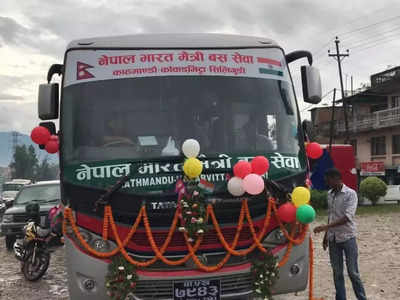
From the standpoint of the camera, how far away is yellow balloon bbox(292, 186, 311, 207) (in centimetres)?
456

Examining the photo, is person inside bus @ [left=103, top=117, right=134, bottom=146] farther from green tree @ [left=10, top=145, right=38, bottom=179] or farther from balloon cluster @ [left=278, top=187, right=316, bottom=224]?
green tree @ [left=10, top=145, right=38, bottom=179]

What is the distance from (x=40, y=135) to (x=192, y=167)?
6.37 feet

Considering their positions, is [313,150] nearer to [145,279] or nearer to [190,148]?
[190,148]

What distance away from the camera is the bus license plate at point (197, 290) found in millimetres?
4332

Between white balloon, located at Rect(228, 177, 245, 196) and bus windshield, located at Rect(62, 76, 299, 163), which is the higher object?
bus windshield, located at Rect(62, 76, 299, 163)

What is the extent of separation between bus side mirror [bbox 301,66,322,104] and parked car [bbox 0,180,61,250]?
7522mm

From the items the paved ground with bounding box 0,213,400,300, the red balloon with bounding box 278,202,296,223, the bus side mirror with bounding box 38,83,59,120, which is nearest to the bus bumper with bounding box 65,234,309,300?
the red balloon with bounding box 278,202,296,223

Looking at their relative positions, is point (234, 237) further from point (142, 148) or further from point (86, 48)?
point (86, 48)

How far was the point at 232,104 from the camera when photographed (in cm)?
493

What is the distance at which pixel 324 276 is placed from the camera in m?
7.89

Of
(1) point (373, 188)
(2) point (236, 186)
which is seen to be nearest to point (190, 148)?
(2) point (236, 186)

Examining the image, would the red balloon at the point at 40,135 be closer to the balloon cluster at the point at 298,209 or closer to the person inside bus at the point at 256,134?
the person inside bus at the point at 256,134

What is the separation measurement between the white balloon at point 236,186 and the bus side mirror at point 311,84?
1.63 metres

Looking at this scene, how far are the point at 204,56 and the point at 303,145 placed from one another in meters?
1.38
